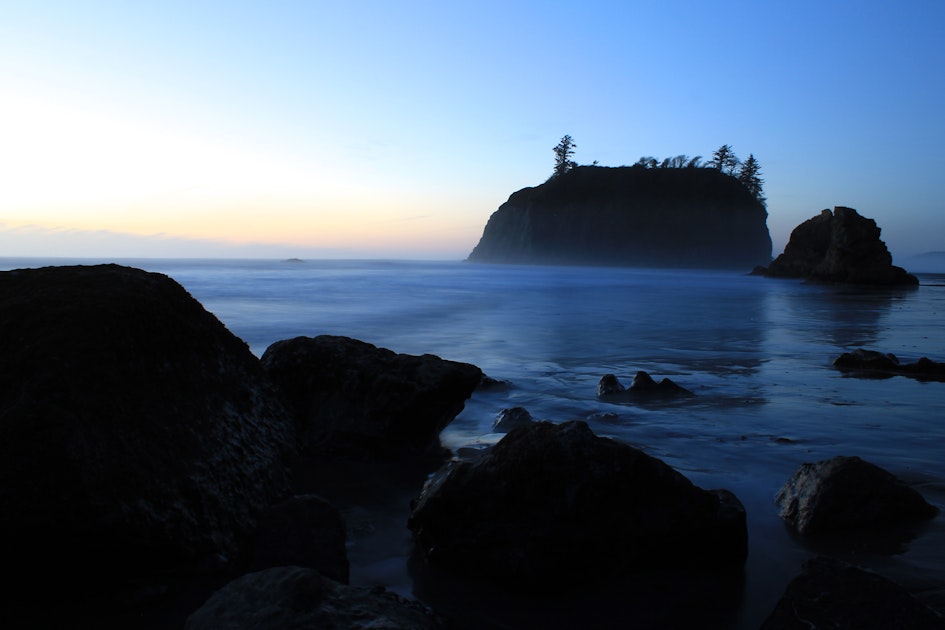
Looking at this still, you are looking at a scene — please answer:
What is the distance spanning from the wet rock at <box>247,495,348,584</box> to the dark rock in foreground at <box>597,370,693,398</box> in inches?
159

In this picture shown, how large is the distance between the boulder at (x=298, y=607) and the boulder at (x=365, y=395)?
86.6 inches

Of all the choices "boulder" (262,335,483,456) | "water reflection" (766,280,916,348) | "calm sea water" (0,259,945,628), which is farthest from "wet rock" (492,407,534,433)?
"water reflection" (766,280,916,348)

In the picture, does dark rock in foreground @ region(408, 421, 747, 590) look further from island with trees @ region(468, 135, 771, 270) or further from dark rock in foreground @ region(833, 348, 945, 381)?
island with trees @ region(468, 135, 771, 270)

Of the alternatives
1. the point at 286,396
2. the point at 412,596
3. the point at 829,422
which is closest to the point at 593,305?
the point at 829,422

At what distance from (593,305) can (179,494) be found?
1920cm

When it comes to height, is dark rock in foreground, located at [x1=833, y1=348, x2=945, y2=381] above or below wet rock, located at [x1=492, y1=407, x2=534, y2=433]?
above

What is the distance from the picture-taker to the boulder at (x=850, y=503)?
10.3ft

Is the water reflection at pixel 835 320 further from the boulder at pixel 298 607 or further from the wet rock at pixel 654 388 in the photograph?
the boulder at pixel 298 607

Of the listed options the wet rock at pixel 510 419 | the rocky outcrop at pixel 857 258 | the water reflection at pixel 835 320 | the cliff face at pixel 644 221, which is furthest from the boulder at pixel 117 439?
the cliff face at pixel 644 221

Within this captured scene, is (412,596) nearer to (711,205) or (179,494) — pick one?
(179,494)

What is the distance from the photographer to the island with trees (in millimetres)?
90062

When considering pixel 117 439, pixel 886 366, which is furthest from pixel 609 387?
pixel 117 439

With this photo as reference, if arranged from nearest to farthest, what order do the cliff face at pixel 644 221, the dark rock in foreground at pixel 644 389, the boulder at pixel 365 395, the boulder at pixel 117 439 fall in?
the boulder at pixel 117 439
the boulder at pixel 365 395
the dark rock in foreground at pixel 644 389
the cliff face at pixel 644 221

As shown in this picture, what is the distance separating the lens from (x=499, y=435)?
4.88 metres
